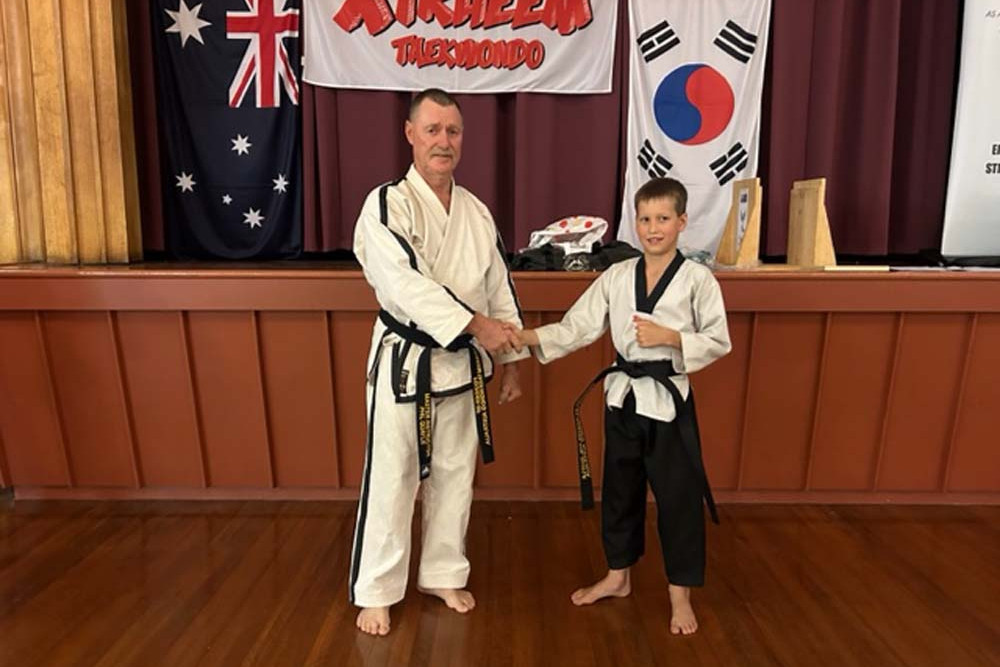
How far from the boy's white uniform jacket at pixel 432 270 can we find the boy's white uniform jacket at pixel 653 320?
0.57 ft

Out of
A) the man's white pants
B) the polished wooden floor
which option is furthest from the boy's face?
the polished wooden floor

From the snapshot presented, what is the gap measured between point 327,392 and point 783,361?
183 centimetres

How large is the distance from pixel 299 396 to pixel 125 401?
0.70 meters

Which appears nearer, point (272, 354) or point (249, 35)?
point (272, 354)

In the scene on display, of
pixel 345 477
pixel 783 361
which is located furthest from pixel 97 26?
pixel 783 361

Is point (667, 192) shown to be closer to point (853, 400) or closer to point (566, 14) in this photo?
point (853, 400)

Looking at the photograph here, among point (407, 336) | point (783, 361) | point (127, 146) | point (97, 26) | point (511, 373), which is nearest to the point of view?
point (407, 336)

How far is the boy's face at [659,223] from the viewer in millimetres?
1722

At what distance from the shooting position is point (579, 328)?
1964 millimetres

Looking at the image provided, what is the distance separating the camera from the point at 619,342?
190cm

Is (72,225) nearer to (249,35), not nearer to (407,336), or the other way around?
(249,35)

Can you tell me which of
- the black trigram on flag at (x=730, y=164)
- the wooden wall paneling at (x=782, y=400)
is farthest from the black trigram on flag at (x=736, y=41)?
the wooden wall paneling at (x=782, y=400)

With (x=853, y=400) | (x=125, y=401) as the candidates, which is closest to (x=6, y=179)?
(x=125, y=401)

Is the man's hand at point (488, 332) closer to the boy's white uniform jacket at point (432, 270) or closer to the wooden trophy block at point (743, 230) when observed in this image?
the boy's white uniform jacket at point (432, 270)
